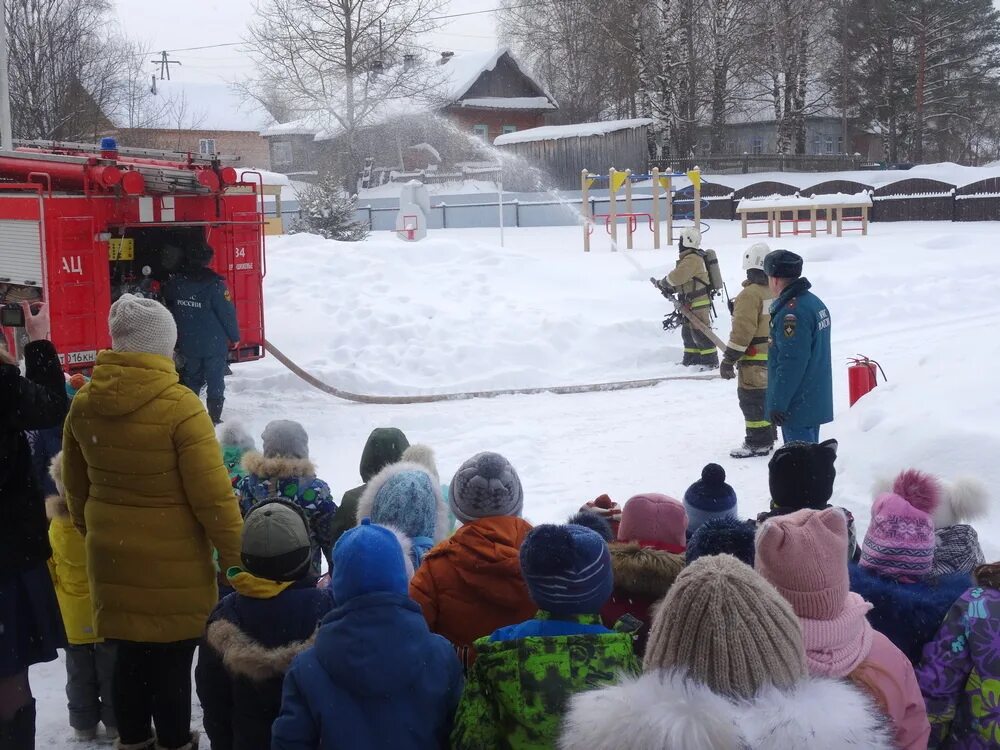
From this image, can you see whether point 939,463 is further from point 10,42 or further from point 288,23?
point 288,23

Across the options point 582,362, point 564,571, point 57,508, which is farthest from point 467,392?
point 564,571

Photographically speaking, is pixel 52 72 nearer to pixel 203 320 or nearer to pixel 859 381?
pixel 203 320

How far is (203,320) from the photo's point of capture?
30.6 ft

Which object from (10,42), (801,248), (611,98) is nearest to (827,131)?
(611,98)

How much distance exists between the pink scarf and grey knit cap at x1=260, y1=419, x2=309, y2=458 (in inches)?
92.4

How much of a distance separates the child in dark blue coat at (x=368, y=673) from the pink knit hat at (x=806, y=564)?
2.81 feet

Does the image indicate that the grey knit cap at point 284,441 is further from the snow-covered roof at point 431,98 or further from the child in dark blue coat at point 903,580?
the snow-covered roof at point 431,98

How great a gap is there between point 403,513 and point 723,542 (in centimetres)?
111

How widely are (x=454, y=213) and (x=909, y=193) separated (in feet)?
44.4

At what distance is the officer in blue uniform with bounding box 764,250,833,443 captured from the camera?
23.7 ft

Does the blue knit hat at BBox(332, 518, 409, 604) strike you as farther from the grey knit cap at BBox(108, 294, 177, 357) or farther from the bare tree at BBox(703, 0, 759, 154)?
the bare tree at BBox(703, 0, 759, 154)

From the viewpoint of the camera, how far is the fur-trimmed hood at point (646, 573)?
3.29 metres

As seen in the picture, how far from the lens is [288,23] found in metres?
42.4

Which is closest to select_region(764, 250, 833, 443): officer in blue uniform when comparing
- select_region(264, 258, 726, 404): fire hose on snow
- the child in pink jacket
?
select_region(264, 258, 726, 404): fire hose on snow
